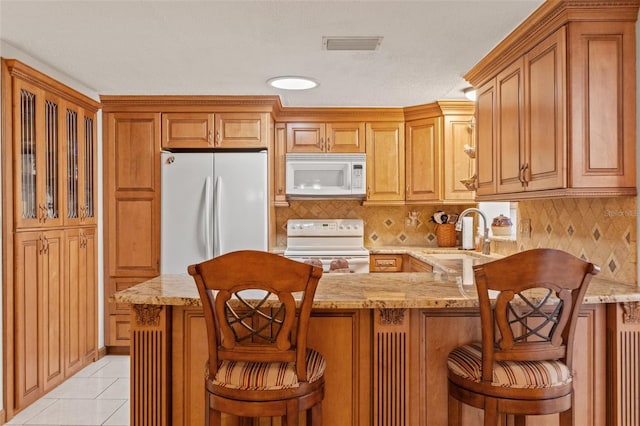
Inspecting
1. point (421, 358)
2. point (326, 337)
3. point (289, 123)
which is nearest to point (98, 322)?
point (289, 123)

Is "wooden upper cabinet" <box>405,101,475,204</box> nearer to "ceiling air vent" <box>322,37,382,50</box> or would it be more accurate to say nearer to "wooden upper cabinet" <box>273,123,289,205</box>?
"wooden upper cabinet" <box>273,123,289,205</box>

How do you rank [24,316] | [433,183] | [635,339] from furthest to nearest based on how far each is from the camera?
1. [433,183]
2. [24,316]
3. [635,339]

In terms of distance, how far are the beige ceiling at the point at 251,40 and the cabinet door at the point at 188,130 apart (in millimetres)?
337

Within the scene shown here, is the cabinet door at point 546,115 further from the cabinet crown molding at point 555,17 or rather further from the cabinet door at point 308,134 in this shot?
the cabinet door at point 308,134

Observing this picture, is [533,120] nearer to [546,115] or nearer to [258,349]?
[546,115]

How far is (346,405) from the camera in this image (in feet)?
6.23

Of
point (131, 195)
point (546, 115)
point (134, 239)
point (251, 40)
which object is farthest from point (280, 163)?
point (546, 115)

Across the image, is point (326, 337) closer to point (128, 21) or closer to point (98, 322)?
point (128, 21)

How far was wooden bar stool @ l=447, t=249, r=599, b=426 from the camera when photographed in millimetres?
1487

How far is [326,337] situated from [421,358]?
16.3 inches

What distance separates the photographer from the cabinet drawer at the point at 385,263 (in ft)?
13.9

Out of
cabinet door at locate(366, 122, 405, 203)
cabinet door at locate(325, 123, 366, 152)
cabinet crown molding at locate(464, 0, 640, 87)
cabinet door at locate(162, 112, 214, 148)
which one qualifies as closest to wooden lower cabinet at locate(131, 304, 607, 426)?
cabinet crown molding at locate(464, 0, 640, 87)

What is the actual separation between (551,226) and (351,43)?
166 centimetres

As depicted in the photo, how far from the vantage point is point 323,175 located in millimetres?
4312
